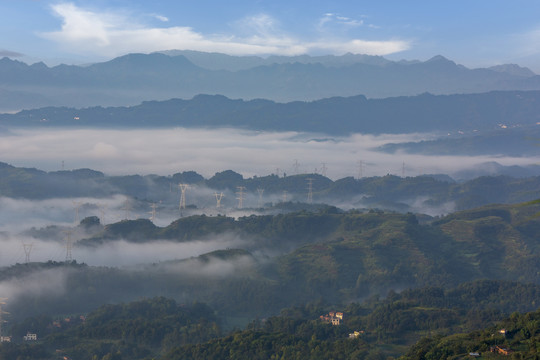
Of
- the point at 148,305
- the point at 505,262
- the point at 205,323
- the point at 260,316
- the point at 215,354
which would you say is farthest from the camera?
the point at 505,262

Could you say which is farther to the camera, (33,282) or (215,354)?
(33,282)

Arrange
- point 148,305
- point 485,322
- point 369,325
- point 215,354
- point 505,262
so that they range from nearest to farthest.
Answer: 1. point 215,354
2. point 485,322
3. point 369,325
4. point 148,305
5. point 505,262

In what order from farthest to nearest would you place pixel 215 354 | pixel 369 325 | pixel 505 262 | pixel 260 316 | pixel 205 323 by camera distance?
pixel 505 262
pixel 260 316
pixel 205 323
pixel 369 325
pixel 215 354

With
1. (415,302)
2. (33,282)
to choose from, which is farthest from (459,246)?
(33,282)

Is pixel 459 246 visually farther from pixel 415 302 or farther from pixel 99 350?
pixel 99 350

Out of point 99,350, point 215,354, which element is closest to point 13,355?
point 99,350

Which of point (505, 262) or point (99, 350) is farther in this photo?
point (505, 262)

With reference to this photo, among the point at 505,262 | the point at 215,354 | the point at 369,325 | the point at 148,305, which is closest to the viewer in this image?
the point at 215,354

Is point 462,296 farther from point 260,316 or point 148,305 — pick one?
point 148,305
